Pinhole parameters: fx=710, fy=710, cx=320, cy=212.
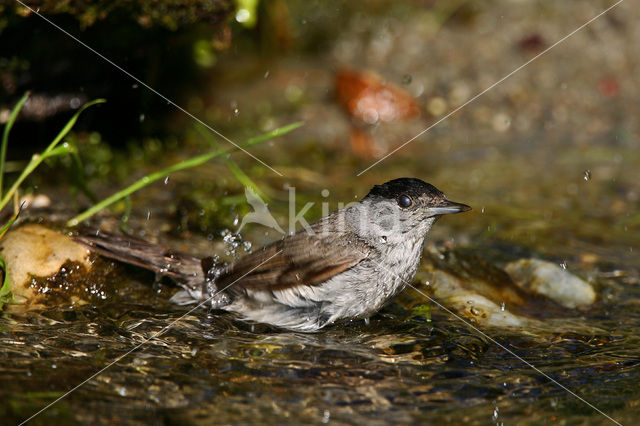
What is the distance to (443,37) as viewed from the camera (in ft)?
27.6

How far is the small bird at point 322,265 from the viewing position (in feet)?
13.0

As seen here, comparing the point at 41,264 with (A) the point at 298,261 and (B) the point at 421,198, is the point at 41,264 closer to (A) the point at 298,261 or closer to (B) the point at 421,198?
(A) the point at 298,261

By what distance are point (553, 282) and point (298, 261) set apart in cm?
170

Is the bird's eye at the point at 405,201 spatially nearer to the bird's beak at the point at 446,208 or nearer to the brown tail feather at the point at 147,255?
the bird's beak at the point at 446,208

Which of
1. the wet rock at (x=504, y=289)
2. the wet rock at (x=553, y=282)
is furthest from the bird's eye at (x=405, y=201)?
the wet rock at (x=553, y=282)

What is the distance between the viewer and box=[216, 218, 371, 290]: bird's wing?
4023mm

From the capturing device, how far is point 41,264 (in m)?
4.05

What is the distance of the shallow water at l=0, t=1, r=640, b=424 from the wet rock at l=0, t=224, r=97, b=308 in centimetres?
21

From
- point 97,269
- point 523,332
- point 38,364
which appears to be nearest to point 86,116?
point 97,269

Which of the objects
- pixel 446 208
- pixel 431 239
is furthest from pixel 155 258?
pixel 431 239

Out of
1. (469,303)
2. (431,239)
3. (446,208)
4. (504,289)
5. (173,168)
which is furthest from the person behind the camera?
(431,239)

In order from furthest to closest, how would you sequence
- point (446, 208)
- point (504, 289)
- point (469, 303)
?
1. point (504, 289)
2. point (469, 303)
3. point (446, 208)

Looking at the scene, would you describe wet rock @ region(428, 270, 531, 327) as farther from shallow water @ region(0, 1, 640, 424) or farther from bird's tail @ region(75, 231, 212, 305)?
bird's tail @ region(75, 231, 212, 305)

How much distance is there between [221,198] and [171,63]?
2139mm
